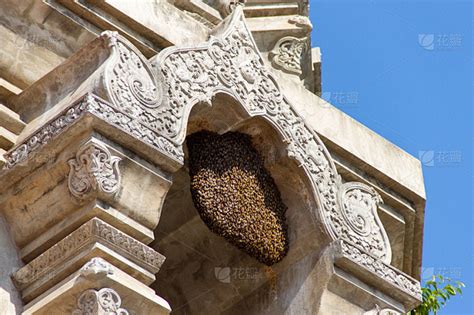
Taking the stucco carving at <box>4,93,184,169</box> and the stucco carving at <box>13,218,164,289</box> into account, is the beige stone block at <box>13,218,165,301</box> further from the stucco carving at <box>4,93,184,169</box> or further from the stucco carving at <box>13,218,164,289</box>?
the stucco carving at <box>4,93,184,169</box>

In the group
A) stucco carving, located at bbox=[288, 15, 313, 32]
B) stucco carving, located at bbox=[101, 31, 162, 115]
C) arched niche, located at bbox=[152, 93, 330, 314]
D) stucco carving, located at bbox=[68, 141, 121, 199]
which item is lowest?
arched niche, located at bbox=[152, 93, 330, 314]

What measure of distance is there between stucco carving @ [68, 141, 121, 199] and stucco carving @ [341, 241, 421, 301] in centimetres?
224

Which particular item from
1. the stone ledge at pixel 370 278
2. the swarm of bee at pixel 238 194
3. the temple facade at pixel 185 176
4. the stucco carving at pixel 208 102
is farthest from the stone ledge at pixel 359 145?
the stone ledge at pixel 370 278

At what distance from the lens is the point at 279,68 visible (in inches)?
551

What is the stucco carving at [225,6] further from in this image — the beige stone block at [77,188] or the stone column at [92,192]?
the beige stone block at [77,188]

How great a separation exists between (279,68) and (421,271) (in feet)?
6.99

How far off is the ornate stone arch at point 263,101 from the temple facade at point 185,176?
0.5 inches

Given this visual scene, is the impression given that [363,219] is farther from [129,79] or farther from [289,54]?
[129,79]

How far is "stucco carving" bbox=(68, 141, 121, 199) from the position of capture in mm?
10609

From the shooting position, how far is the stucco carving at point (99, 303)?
10.3m

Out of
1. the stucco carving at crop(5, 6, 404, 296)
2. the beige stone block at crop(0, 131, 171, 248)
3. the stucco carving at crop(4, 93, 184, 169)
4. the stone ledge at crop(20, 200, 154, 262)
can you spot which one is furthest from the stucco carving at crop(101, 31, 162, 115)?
the stone ledge at crop(20, 200, 154, 262)

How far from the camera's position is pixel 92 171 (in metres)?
10.6

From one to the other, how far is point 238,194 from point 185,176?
2.29 feet

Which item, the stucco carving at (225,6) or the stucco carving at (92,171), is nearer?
the stucco carving at (92,171)
